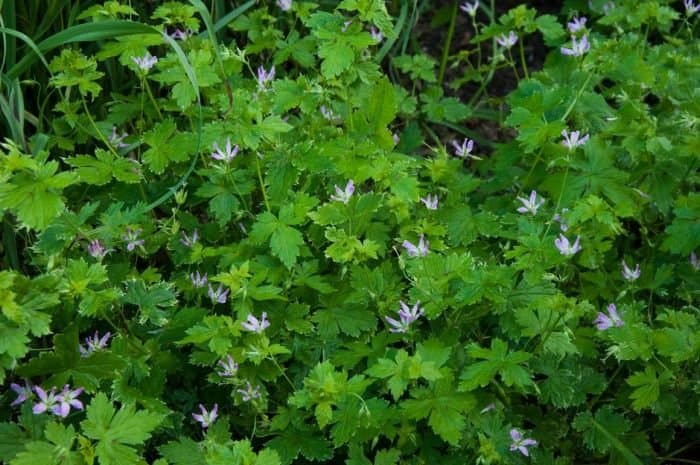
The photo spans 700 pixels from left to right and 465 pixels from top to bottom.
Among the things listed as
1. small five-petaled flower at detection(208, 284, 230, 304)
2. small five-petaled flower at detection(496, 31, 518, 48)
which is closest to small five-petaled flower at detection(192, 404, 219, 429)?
small five-petaled flower at detection(208, 284, 230, 304)

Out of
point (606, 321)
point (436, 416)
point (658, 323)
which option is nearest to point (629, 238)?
point (658, 323)

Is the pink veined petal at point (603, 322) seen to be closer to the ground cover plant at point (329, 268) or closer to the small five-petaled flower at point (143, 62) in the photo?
the ground cover plant at point (329, 268)

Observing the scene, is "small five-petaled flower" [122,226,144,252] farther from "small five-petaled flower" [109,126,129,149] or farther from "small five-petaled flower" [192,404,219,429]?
"small five-petaled flower" [192,404,219,429]

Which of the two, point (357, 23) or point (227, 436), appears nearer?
point (227, 436)

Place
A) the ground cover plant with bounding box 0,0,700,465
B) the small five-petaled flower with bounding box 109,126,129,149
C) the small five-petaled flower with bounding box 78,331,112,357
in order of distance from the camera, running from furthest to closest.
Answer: the small five-petaled flower with bounding box 109,126,129,149 < the small five-petaled flower with bounding box 78,331,112,357 < the ground cover plant with bounding box 0,0,700,465

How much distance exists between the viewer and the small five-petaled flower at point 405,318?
2697 millimetres

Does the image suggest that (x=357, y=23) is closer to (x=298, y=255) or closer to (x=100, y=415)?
(x=298, y=255)

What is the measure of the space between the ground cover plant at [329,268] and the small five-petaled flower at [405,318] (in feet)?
0.04

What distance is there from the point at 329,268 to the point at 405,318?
394 millimetres

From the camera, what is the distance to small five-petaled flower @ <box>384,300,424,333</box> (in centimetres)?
270

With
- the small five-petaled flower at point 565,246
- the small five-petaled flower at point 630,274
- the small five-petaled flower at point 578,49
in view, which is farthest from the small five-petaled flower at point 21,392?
the small five-petaled flower at point 578,49

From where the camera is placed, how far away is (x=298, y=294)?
114 inches

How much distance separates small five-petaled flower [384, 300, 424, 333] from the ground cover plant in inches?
0.4

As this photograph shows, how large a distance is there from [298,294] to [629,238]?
125cm
